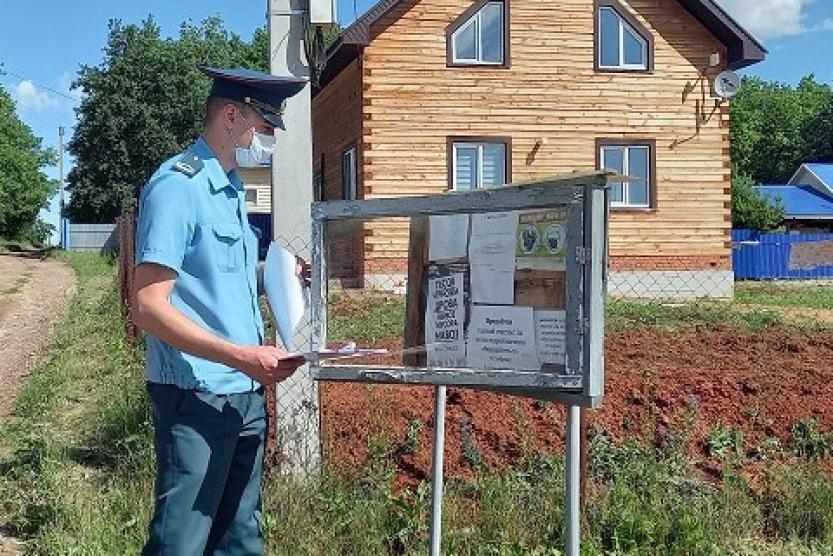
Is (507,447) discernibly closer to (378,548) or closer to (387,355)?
(378,548)

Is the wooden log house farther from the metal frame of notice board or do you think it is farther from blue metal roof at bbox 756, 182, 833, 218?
blue metal roof at bbox 756, 182, 833, 218

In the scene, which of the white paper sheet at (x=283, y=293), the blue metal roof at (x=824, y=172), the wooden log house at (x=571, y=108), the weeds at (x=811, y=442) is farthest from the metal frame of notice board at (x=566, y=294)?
the blue metal roof at (x=824, y=172)

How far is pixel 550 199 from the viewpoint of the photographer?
3373 millimetres

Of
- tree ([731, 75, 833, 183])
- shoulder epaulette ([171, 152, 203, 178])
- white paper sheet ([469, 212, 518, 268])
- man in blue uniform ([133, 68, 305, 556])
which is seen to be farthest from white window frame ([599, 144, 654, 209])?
tree ([731, 75, 833, 183])

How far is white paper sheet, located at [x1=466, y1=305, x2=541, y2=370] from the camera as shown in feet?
11.3

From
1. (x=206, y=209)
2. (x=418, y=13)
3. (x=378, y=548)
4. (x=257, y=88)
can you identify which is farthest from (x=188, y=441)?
(x=418, y=13)

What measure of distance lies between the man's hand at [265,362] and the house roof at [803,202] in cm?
4387

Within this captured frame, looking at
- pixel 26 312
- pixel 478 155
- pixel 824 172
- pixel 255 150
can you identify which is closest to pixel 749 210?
pixel 478 155

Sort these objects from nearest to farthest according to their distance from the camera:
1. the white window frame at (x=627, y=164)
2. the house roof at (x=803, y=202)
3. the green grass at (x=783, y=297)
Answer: the green grass at (x=783, y=297)
the white window frame at (x=627, y=164)
the house roof at (x=803, y=202)

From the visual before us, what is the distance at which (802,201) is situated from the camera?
48.7 meters

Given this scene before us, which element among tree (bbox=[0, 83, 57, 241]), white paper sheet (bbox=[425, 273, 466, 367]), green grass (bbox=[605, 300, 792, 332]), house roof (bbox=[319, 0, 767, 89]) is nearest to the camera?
white paper sheet (bbox=[425, 273, 466, 367])

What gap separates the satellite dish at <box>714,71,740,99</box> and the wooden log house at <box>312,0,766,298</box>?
0.37m

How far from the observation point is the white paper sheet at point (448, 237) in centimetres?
369

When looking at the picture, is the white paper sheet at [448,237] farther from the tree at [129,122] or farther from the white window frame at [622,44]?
the tree at [129,122]
